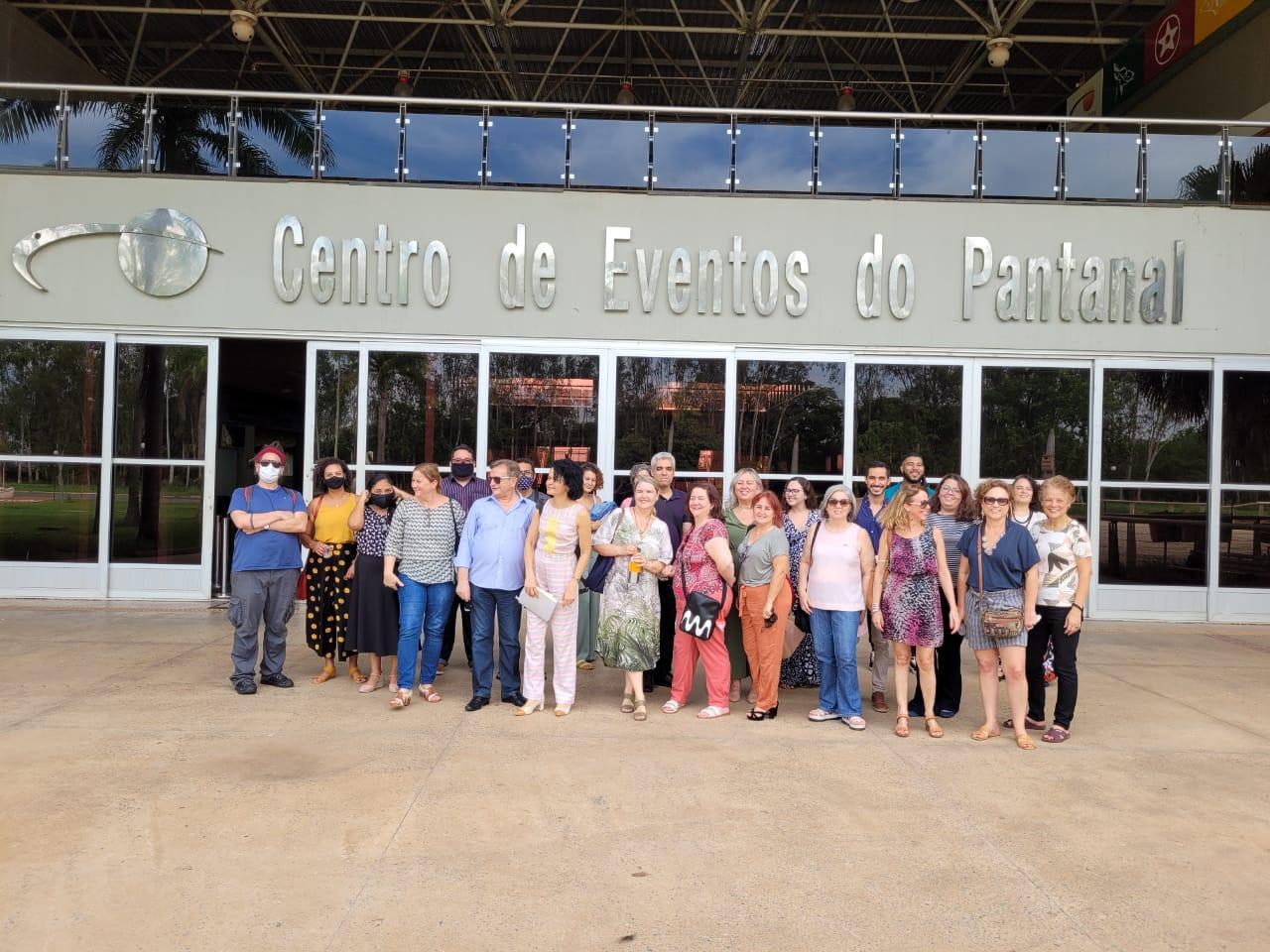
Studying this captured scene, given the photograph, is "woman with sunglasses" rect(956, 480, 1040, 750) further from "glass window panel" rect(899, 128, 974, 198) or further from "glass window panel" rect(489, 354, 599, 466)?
"glass window panel" rect(899, 128, 974, 198)

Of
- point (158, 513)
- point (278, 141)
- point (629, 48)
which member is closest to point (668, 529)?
point (158, 513)

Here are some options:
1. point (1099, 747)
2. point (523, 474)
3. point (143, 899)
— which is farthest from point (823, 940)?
point (523, 474)

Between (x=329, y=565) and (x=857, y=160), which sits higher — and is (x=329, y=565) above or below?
below

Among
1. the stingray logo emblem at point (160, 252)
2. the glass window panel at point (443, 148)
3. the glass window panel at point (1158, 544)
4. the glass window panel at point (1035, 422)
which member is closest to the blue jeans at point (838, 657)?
the glass window panel at point (1035, 422)

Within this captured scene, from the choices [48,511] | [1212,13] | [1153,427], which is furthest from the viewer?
[1212,13]

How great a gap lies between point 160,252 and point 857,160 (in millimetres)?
7583

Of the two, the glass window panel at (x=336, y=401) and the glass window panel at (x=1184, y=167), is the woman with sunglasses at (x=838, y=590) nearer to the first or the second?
the glass window panel at (x=336, y=401)

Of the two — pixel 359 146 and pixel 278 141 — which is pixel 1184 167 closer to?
pixel 359 146

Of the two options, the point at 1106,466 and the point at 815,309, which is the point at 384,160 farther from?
the point at 1106,466

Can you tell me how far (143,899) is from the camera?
3.51 meters

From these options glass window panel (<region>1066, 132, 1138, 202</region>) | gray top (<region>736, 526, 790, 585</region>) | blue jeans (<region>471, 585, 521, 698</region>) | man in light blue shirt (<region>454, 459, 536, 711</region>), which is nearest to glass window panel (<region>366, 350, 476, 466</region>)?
man in light blue shirt (<region>454, 459, 536, 711</region>)

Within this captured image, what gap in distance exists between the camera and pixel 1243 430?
10531mm

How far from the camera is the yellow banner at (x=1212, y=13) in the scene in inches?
469

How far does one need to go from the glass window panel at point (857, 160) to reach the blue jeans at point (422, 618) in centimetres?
651
